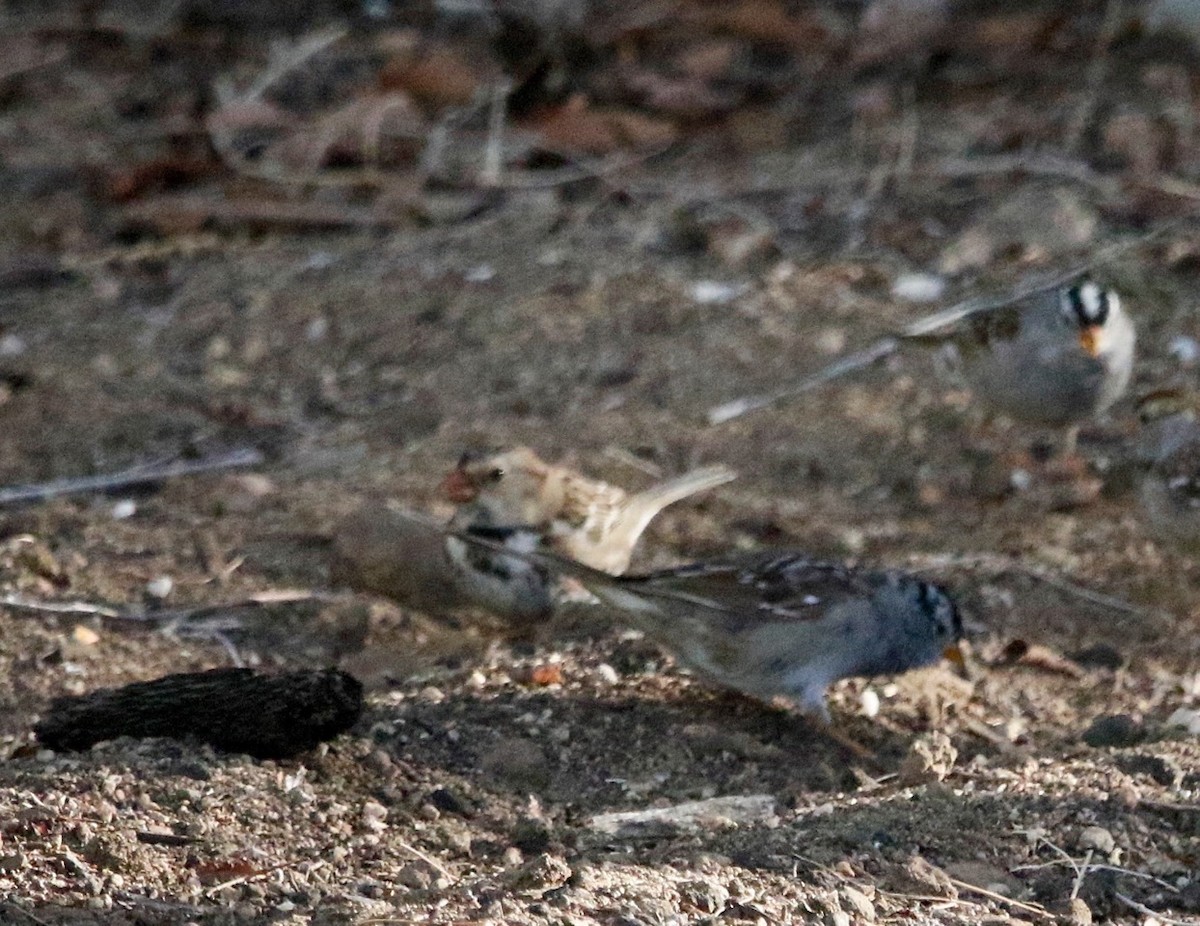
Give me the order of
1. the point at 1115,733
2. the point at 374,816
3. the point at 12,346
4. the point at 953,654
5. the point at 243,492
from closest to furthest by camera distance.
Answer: the point at 374,816, the point at 1115,733, the point at 953,654, the point at 243,492, the point at 12,346

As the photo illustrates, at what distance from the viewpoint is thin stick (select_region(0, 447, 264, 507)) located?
6422 millimetres

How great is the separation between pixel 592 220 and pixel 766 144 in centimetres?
119

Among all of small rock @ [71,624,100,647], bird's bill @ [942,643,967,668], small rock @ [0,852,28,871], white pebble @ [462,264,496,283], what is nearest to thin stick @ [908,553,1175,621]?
bird's bill @ [942,643,967,668]

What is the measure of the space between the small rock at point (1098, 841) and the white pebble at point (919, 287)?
4.20 metres

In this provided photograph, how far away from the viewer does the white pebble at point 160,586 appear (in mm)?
5684

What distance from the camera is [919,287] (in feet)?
26.3

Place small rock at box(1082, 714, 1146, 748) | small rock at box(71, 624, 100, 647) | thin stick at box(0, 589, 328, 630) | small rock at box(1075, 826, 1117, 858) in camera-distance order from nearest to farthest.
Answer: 1. small rock at box(1075, 826, 1117, 858)
2. small rock at box(1082, 714, 1146, 748)
3. small rock at box(71, 624, 100, 647)
4. thin stick at box(0, 589, 328, 630)

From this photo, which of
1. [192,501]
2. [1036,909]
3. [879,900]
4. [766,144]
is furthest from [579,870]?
[766,144]

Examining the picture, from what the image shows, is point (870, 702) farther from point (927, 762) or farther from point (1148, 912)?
point (1148, 912)

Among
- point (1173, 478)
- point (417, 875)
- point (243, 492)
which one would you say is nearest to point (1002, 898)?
point (417, 875)

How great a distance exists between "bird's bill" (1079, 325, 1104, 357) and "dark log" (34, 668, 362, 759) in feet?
11.3

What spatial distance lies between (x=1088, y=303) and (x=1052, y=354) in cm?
22

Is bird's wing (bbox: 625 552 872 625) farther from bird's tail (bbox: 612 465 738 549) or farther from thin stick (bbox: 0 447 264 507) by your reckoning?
thin stick (bbox: 0 447 264 507)

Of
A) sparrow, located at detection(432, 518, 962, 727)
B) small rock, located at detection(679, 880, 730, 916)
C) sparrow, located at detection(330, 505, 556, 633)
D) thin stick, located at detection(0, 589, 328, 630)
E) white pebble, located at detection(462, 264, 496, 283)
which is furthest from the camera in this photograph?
white pebble, located at detection(462, 264, 496, 283)
